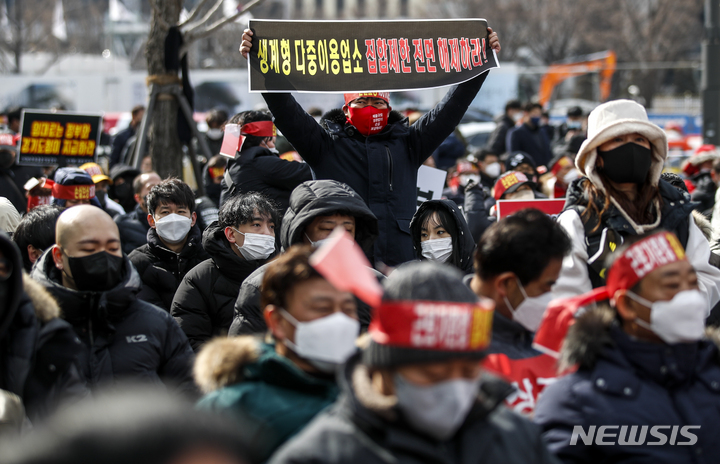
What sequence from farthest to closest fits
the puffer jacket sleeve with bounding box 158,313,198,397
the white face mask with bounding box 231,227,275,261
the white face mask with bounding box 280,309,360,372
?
1. the white face mask with bounding box 231,227,275,261
2. the puffer jacket sleeve with bounding box 158,313,198,397
3. the white face mask with bounding box 280,309,360,372

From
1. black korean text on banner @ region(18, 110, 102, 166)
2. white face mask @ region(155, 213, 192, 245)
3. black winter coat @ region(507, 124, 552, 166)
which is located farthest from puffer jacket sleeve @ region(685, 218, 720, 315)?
black winter coat @ region(507, 124, 552, 166)

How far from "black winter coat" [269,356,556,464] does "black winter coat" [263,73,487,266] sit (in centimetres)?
266

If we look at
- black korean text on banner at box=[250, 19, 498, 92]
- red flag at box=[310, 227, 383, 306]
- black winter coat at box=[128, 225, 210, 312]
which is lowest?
black winter coat at box=[128, 225, 210, 312]

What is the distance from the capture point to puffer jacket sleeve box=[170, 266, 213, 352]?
436cm

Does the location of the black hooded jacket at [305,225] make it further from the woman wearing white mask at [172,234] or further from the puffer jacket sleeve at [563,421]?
the woman wearing white mask at [172,234]

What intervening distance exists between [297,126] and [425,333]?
2980mm

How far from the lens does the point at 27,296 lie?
2.97m

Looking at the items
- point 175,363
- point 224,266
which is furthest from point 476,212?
point 175,363

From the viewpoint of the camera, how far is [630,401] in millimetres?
2668

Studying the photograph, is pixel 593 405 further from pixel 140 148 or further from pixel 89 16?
pixel 89 16

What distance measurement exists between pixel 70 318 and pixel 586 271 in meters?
2.23

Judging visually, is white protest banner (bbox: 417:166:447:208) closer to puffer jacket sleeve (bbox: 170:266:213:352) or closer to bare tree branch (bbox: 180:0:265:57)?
puffer jacket sleeve (bbox: 170:266:213:352)

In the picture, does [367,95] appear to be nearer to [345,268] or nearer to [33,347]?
[33,347]

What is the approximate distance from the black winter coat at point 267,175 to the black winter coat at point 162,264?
66 centimetres
